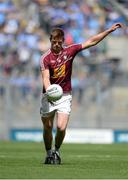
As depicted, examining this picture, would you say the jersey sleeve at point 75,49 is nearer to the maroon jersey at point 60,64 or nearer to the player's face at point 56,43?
the maroon jersey at point 60,64

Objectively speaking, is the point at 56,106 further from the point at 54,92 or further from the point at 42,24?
the point at 42,24

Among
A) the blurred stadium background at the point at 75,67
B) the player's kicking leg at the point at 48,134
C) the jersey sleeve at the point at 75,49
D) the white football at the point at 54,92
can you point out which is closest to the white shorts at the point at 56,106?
the player's kicking leg at the point at 48,134

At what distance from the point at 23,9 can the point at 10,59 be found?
9.23 ft

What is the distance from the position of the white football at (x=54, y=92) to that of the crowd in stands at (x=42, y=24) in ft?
52.6

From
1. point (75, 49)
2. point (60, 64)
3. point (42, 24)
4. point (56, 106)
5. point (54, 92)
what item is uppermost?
point (42, 24)

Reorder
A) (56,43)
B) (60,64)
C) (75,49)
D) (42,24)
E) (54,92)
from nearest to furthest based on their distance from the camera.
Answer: (54,92), (56,43), (60,64), (75,49), (42,24)

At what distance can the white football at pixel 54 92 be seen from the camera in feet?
37.1

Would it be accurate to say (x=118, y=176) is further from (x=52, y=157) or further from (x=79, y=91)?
→ (x=79, y=91)

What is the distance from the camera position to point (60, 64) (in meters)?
11.8

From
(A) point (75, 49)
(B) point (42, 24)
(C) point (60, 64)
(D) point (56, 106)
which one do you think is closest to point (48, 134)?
(D) point (56, 106)

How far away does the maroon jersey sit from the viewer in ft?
38.5

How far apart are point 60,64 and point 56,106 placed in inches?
27.0

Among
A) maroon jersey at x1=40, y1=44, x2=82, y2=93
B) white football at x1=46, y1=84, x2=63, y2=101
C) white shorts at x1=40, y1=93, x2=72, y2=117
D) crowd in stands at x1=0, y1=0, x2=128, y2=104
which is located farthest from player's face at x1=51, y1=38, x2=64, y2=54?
crowd in stands at x1=0, y1=0, x2=128, y2=104

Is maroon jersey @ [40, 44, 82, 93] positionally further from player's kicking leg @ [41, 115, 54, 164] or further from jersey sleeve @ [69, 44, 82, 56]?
player's kicking leg @ [41, 115, 54, 164]
